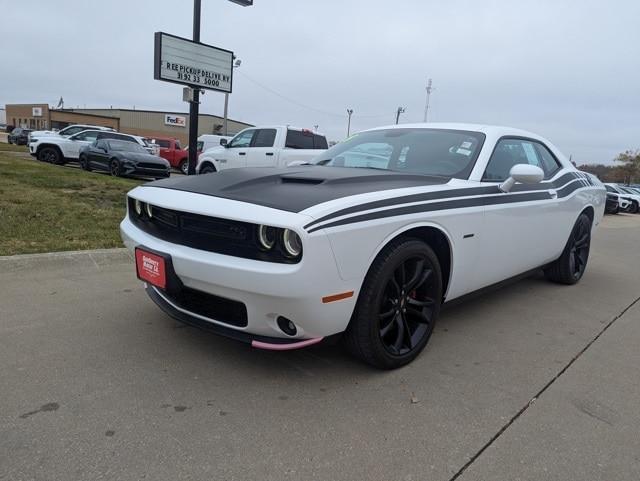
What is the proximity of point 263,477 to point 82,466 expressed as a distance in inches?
28.7

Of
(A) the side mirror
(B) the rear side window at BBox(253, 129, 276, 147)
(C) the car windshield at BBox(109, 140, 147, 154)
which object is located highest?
(B) the rear side window at BBox(253, 129, 276, 147)

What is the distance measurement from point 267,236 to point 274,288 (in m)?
0.27

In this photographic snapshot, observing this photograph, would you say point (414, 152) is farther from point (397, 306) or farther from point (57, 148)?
point (57, 148)

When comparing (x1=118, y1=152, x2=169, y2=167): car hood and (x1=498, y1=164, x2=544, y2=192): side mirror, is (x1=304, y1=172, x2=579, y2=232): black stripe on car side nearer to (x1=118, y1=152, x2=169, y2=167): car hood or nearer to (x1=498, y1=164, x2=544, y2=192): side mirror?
(x1=498, y1=164, x2=544, y2=192): side mirror

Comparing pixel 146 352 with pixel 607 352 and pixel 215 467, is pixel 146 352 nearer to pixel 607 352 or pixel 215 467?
pixel 215 467

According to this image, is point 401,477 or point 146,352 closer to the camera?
point 401,477

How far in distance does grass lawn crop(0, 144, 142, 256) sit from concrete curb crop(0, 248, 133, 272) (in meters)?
0.20

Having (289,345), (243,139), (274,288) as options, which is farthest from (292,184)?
(243,139)

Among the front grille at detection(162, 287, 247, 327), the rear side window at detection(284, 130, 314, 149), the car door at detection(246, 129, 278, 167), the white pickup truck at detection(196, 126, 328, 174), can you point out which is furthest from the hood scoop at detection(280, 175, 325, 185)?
the rear side window at detection(284, 130, 314, 149)

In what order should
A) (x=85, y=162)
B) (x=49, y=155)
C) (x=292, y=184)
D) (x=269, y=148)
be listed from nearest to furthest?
(x=292, y=184) → (x=269, y=148) → (x=85, y=162) → (x=49, y=155)

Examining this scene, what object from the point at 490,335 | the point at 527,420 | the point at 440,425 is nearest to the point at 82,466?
the point at 440,425

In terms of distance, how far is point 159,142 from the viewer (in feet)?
81.4

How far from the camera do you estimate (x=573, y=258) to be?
5.38 metres

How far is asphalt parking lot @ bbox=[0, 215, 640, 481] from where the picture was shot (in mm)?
2104
